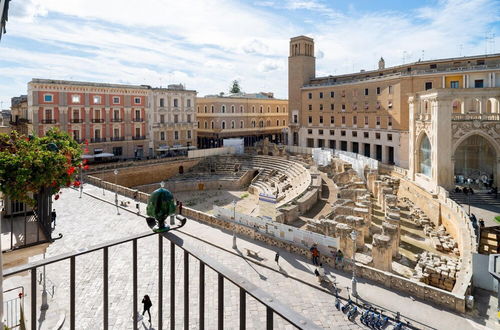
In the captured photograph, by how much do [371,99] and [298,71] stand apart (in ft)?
50.4

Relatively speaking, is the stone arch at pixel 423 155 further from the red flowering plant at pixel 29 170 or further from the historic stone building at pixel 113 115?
the historic stone building at pixel 113 115

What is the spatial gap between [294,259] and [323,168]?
25200mm

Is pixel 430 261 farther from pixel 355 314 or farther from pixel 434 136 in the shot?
pixel 434 136

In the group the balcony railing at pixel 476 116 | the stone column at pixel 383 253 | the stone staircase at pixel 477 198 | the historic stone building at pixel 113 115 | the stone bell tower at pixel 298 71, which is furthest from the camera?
the stone bell tower at pixel 298 71

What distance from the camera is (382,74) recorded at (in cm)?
5334

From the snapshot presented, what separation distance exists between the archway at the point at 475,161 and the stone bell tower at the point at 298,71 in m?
31.7

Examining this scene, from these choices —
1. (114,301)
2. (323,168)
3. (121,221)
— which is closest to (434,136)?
(323,168)

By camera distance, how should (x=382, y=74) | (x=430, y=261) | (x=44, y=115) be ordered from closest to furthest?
(x=430, y=261)
(x=44, y=115)
(x=382, y=74)

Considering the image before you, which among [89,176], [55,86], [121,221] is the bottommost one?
[121,221]

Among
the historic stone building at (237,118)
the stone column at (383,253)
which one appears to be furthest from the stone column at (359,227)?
the historic stone building at (237,118)

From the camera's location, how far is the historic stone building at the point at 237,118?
6175 centimetres

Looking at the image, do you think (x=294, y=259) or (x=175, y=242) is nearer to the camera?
(x=175, y=242)

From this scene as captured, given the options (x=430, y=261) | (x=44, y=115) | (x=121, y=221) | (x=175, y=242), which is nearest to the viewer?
(x=175, y=242)

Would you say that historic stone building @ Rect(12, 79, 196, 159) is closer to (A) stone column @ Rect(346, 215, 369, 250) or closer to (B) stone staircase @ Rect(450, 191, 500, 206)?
(A) stone column @ Rect(346, 215, 369, 250)
